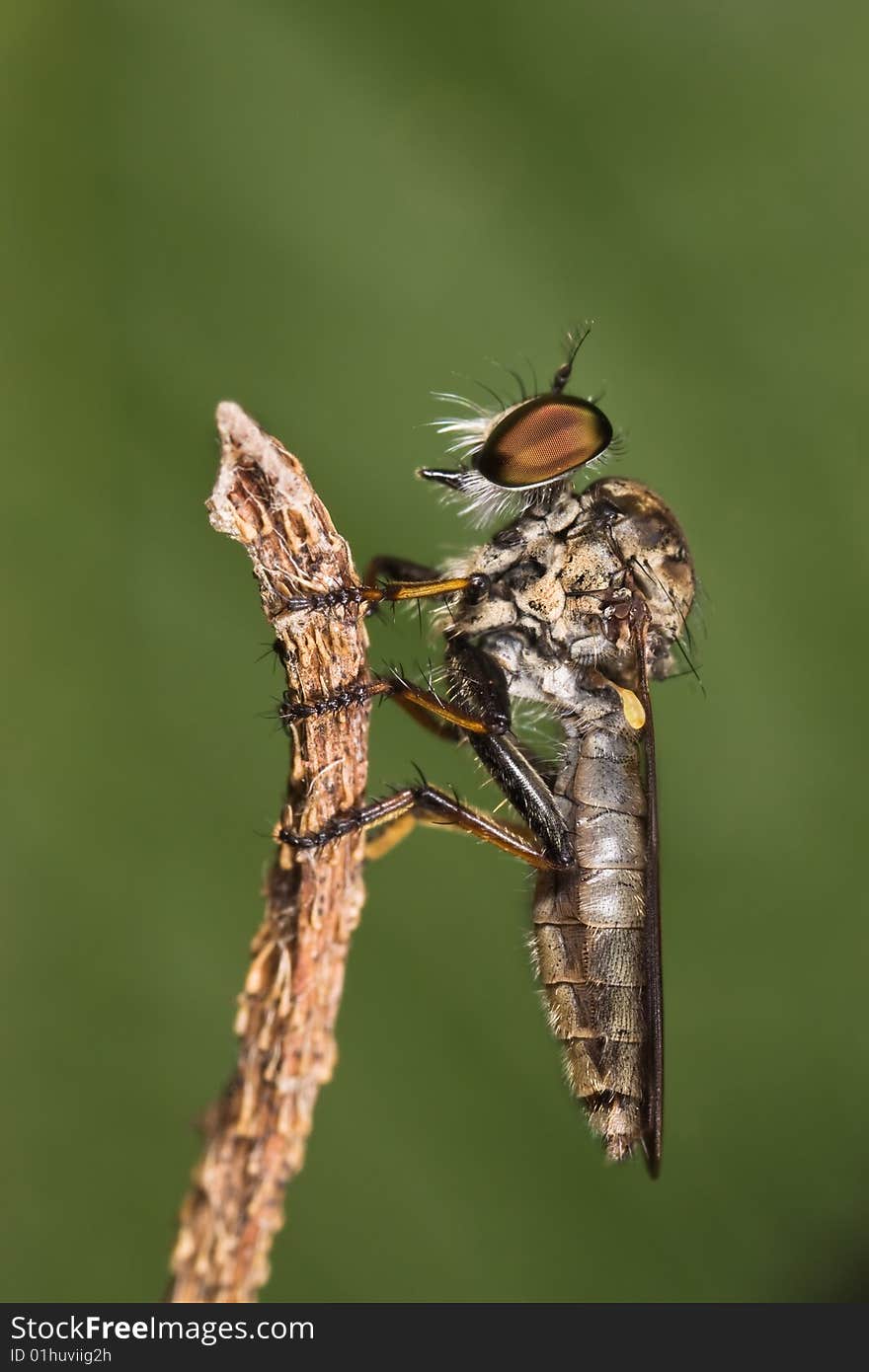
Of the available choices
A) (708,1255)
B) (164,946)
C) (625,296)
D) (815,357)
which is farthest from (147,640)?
(708,1255)

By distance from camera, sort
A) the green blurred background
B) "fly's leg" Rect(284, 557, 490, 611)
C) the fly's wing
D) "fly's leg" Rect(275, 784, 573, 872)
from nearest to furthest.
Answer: "fly's leg" Rect(284, 557, 490, 611)
"fly's leg" Rect(275, 784, 573, 872)
the fly's wing
the green blurred background

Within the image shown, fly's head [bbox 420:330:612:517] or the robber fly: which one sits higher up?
fly's head [bbox 420:330:612:517]

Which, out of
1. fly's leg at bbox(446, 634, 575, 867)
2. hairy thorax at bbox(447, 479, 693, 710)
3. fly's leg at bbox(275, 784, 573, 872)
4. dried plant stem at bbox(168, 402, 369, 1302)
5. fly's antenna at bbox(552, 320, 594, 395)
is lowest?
dried plant stem at bbox(168, 402, 369, 1302)

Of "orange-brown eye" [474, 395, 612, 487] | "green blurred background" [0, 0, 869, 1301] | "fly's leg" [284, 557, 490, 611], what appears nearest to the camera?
"fly's leg" [284, 557, 490, 611]

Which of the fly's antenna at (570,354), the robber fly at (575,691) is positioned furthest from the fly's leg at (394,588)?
the fly's antenna at (570,354)

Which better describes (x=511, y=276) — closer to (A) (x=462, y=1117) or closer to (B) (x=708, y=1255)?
(A) (x=462, y=1117)

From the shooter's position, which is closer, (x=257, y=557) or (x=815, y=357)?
(x=257, y=557)

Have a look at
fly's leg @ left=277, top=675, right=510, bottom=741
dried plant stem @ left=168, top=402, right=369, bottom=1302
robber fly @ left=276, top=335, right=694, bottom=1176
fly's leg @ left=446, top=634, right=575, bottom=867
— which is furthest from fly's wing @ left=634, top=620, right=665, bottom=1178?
dried plant stem @ left=168, top=402, right=369, bottom=1302

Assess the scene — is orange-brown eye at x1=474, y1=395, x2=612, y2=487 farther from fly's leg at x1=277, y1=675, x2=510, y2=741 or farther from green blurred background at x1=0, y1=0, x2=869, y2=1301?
fly's leg at x1=277, y1=675, x2=510, y2=741
